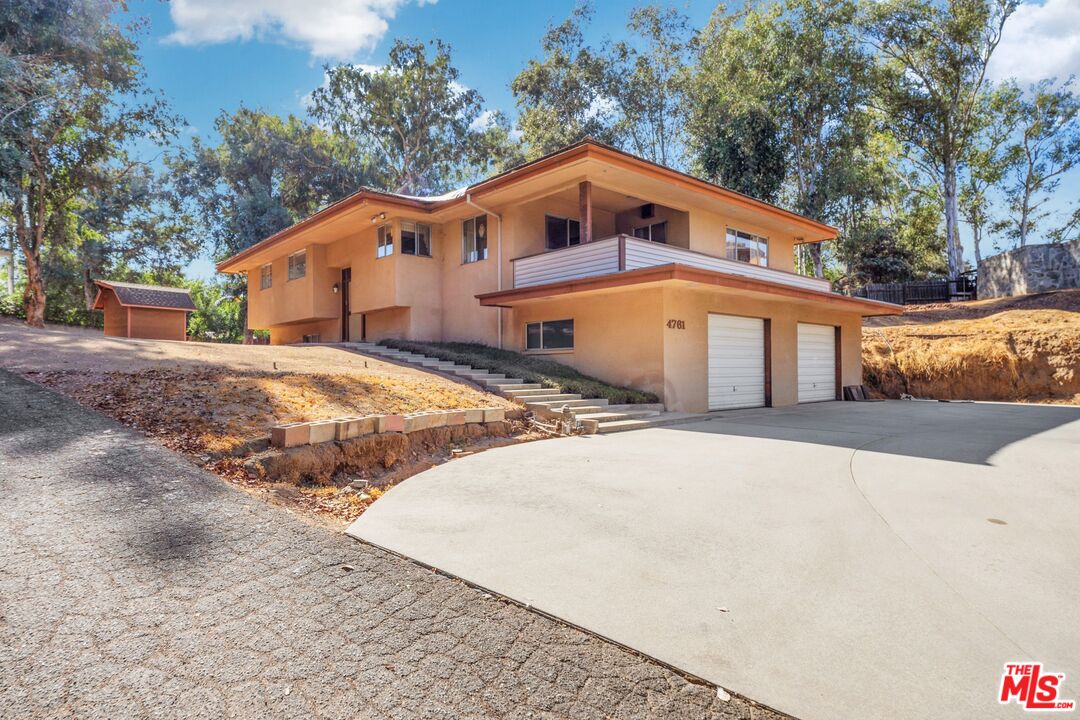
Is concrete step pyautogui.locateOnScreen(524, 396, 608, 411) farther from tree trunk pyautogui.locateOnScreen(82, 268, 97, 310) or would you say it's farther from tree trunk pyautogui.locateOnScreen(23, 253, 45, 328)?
tree trunk pyautogui.locateOnScreen(82, 268, 97, 310)

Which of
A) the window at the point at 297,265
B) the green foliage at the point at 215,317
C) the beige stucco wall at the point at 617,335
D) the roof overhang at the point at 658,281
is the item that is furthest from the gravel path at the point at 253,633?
the green foliage at the point at 215,317

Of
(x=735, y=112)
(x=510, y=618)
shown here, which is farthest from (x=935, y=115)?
(x=510, y=618)

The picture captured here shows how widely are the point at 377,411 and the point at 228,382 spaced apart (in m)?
1.84

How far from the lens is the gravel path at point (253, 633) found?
1940 mm

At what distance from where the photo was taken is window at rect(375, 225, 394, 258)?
1448 cm

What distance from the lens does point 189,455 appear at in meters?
4.41

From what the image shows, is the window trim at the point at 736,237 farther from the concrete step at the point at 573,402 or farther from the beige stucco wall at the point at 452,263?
the concrete step at the point at 573,402

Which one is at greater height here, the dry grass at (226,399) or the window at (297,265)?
the window at (297,265)

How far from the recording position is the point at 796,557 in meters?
3.21

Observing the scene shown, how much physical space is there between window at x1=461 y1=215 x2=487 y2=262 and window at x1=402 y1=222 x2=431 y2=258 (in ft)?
3.67

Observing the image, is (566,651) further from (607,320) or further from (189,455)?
(607,320)

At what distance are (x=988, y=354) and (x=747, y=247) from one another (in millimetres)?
6933

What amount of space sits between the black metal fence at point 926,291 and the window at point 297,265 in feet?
71.6

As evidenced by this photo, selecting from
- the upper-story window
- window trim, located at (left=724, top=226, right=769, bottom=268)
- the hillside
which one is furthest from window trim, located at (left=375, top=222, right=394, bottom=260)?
the hillside
